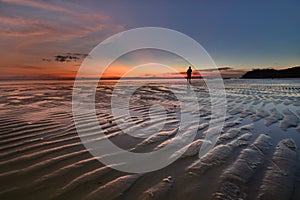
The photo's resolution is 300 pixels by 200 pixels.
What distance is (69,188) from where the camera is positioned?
9.04 ft

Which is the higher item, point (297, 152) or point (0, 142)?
point (0, 142)

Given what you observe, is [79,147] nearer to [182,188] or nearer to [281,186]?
[182,188]

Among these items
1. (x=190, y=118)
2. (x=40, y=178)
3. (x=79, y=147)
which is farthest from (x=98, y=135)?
(x=190, y=118)

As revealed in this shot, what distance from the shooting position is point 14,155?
150 inches

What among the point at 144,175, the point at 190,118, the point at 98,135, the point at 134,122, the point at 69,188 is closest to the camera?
the point at 69,188

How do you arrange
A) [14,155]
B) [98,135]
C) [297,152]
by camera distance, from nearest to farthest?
1. [14,155]
2. [297,152]
3. [98,135]

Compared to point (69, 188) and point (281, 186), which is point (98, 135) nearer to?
point (69, 188)

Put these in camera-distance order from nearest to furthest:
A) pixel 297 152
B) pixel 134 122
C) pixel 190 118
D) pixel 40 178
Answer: pixel 40 178 → pixel 297 152 → pixel 134 122 → pixel 190 118

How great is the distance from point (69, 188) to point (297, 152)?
13.6ft

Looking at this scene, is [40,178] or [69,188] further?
[40,178]

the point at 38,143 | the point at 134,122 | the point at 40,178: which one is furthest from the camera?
the point at 134,122

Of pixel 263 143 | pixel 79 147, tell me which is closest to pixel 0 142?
pixel 79 147

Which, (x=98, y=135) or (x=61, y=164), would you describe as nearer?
(x=61, y=164)

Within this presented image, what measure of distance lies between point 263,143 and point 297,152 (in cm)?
66
